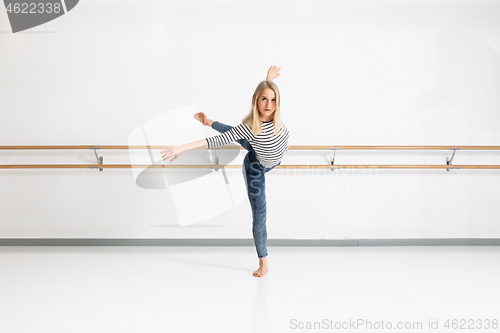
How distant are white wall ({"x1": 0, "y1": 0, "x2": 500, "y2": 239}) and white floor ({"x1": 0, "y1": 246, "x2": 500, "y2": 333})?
292 mm

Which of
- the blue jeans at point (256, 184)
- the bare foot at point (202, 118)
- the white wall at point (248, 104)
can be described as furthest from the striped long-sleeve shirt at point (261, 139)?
the white wall at point (248, 104)

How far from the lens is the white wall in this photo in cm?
300

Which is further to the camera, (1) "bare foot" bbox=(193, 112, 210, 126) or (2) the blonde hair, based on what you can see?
(1) "bare foot" bbox=(193, 112, 210, 126)

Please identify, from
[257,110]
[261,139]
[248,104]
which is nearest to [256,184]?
[261,139]

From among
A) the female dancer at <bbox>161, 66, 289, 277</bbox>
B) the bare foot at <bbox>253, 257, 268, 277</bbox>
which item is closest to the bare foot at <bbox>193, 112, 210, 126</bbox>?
the female dancer at <bbox>161, 66, 289, 277</bbox>

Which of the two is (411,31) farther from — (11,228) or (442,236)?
(11,228)

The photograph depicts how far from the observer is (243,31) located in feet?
9.84

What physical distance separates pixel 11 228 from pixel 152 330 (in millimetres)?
2086

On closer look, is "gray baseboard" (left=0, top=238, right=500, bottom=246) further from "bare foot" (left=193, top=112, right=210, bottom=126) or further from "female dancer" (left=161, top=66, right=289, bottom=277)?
"bare foot" (left=193, top=112, right=210, bottom=126)

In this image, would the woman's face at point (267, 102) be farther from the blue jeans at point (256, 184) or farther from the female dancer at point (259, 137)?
the blue jeans at point (256, 184)

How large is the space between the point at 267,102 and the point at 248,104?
0.96m

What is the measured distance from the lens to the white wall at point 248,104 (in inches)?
118

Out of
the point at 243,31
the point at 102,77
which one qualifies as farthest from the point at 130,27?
the point at 243,31

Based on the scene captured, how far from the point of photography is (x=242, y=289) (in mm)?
2248
